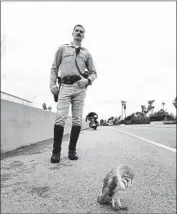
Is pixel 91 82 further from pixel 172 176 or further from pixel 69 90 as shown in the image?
pixel 172 176

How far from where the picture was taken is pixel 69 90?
104 cm

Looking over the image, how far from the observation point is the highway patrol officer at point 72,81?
103 centimetres

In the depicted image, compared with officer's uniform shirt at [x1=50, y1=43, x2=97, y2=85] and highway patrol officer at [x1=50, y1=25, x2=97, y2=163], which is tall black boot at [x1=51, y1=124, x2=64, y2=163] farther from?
officer's uniform shirt at [x1=50, y1=43, x2=97, y2=85]

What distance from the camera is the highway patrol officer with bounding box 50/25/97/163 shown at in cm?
103

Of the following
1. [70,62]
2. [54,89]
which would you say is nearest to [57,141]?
[54,89]

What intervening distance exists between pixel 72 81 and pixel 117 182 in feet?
1.58

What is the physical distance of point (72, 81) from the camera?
1.03 m

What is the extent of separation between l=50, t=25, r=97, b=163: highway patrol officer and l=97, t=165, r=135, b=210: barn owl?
13.7 inches

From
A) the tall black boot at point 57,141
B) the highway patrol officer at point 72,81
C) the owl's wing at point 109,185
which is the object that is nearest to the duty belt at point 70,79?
the highway patrol officer at point 72,81

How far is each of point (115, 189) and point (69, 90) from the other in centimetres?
47

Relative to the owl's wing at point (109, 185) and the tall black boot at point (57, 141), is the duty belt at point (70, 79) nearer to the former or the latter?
the tall black boot at point (57, 141)

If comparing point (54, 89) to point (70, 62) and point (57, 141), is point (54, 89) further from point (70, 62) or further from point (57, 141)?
point (57, 141)

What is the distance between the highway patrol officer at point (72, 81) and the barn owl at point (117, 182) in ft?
1.14

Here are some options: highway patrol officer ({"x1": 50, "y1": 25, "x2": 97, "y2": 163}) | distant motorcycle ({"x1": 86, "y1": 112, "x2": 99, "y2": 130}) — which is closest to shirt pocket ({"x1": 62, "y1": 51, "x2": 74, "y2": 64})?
highway patrol officer ({"x1": 50, "y1": 25, "x2": 97, "y2": 163})
